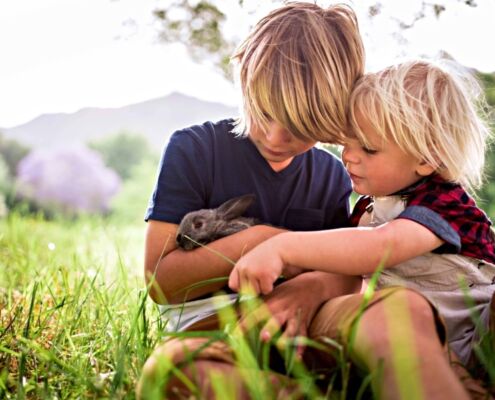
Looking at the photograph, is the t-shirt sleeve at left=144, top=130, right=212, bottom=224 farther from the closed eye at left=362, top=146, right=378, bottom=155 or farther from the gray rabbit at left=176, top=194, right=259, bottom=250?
the closed eye at left=362, top=146, right=378, bottom=155

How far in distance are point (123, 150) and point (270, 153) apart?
7573 millimetres

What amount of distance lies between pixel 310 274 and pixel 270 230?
0.68 ft

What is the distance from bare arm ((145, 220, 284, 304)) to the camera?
2.12 m

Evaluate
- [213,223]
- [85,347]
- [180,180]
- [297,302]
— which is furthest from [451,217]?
[85,347]

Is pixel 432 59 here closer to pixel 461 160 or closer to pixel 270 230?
pixel 461 160

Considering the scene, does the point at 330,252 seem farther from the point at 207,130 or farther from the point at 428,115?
the point at 207,130

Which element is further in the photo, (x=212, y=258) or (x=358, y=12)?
(x=358, y=12)

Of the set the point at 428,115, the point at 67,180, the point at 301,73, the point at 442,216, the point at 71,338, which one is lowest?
the point at 67,180

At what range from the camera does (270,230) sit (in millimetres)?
2166

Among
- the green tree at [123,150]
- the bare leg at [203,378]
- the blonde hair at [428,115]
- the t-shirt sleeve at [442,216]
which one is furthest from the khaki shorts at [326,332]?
the green tree at [123,150]

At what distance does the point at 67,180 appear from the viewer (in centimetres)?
873

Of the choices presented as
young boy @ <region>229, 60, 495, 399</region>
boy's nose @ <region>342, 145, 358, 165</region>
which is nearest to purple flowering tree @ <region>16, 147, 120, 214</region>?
boy's nose @ <region>342, 145, 358, 165</region>

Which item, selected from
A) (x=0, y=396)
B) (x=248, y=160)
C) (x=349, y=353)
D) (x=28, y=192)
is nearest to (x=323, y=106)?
(x=248, y=160)

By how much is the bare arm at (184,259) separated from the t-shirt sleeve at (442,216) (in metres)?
0.46
